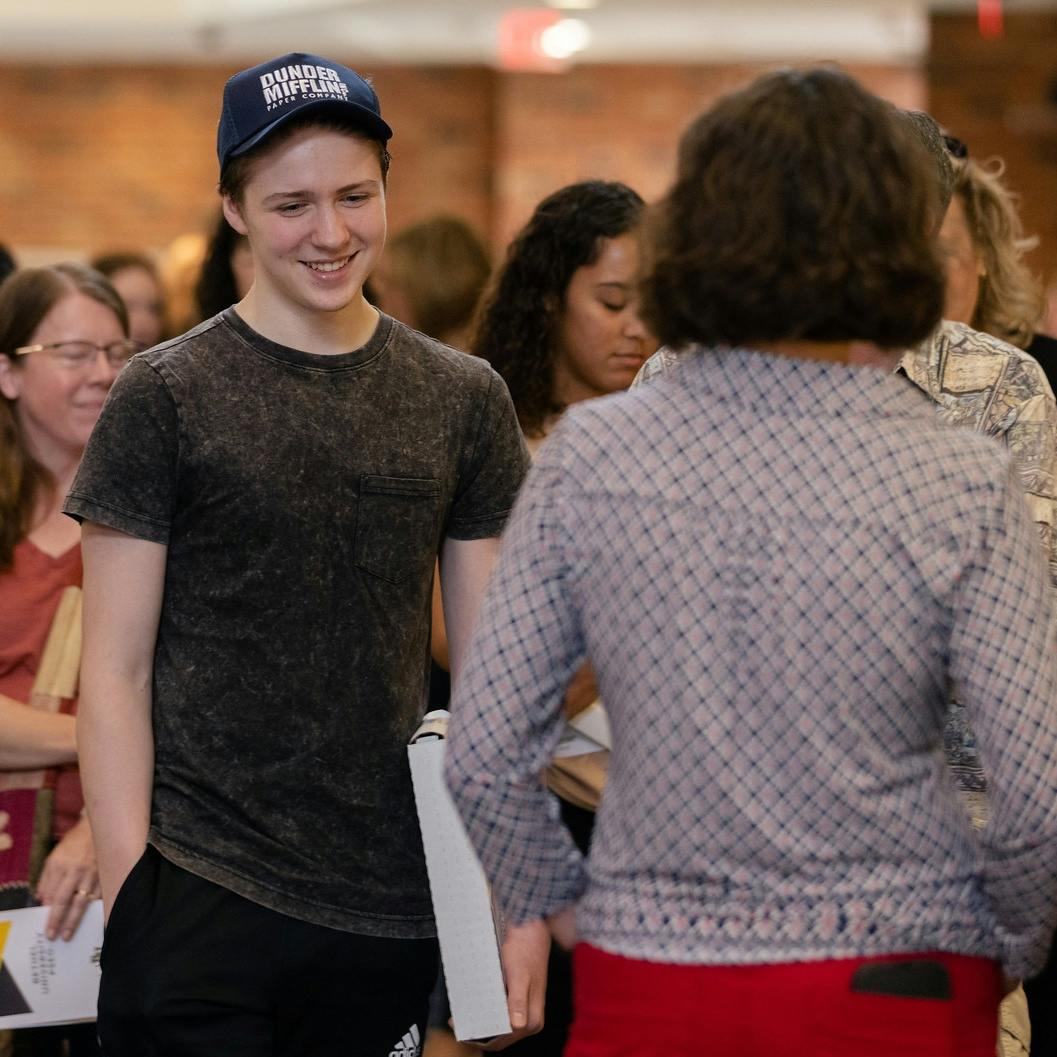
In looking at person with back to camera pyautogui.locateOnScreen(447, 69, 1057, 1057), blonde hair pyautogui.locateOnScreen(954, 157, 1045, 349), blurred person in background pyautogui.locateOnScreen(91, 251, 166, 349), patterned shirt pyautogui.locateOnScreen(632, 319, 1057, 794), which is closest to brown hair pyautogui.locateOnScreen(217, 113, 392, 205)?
person with back to camera pyautogui.locateOnScreen(447, 69, 1057, 1057)

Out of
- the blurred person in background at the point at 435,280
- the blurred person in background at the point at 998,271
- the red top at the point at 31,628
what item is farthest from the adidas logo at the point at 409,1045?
the blurred person in background at the point at 435,280

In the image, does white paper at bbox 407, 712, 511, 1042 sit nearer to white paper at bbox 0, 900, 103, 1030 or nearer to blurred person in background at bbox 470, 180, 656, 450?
white paper at bbox 0, 900, 103, 1030

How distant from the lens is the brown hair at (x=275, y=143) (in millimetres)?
1985

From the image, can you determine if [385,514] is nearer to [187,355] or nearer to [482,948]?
[187,355]

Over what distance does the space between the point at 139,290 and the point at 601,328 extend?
2.65 m

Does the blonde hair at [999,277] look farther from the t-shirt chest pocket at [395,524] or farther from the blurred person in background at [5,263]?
the blurred person in background at [5,263]

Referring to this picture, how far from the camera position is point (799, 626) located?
1.40 meters

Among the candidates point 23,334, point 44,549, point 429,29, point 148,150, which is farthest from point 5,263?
point 148,150

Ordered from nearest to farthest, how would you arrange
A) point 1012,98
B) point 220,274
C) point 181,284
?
point 220,274 < point 181,284 < point 1012,98

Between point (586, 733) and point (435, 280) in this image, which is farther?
point (435, 280)

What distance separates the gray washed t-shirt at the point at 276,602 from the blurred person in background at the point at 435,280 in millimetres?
2135

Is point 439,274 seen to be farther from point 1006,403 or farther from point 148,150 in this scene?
point 148,150

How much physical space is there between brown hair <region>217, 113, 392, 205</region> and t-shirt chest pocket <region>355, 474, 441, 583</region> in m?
0.38

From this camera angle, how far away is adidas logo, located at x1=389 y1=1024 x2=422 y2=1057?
2.07m
